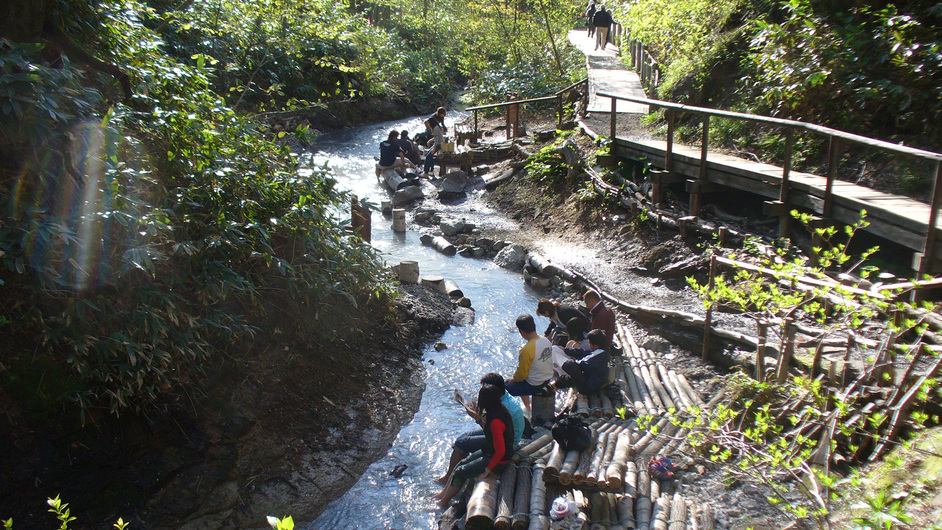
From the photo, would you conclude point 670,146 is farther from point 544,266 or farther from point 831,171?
point 831,171

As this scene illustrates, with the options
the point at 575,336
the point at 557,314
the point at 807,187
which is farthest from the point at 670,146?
the point at 575,336

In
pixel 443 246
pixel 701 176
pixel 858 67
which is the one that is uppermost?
pixel 858 67

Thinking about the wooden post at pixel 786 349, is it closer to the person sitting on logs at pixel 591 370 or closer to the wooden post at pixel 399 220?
the person sitting on logs at pixel 591 370

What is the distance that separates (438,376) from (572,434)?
9.02ft

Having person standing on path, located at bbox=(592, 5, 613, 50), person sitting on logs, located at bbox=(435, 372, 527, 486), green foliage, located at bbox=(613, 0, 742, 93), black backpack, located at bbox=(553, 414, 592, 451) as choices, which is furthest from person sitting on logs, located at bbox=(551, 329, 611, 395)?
person standing on path, located at bbox=(592, 5, 613, 50)

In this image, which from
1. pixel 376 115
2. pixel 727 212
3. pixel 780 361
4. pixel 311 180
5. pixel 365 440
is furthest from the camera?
pixel 376 115

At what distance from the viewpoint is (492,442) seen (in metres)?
5.00

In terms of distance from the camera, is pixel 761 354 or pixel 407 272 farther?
pixel 407 272

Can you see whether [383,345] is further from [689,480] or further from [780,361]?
[780,361]

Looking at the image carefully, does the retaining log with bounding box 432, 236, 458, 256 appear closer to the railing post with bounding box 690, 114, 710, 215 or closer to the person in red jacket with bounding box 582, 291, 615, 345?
the railing post with bounding box 690, 114, 710, 215

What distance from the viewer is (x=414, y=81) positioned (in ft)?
90.6

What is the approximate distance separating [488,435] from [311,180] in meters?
3.66

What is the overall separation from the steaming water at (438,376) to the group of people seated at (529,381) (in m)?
0.33

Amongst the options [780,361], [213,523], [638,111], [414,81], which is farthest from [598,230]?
[414,81]
